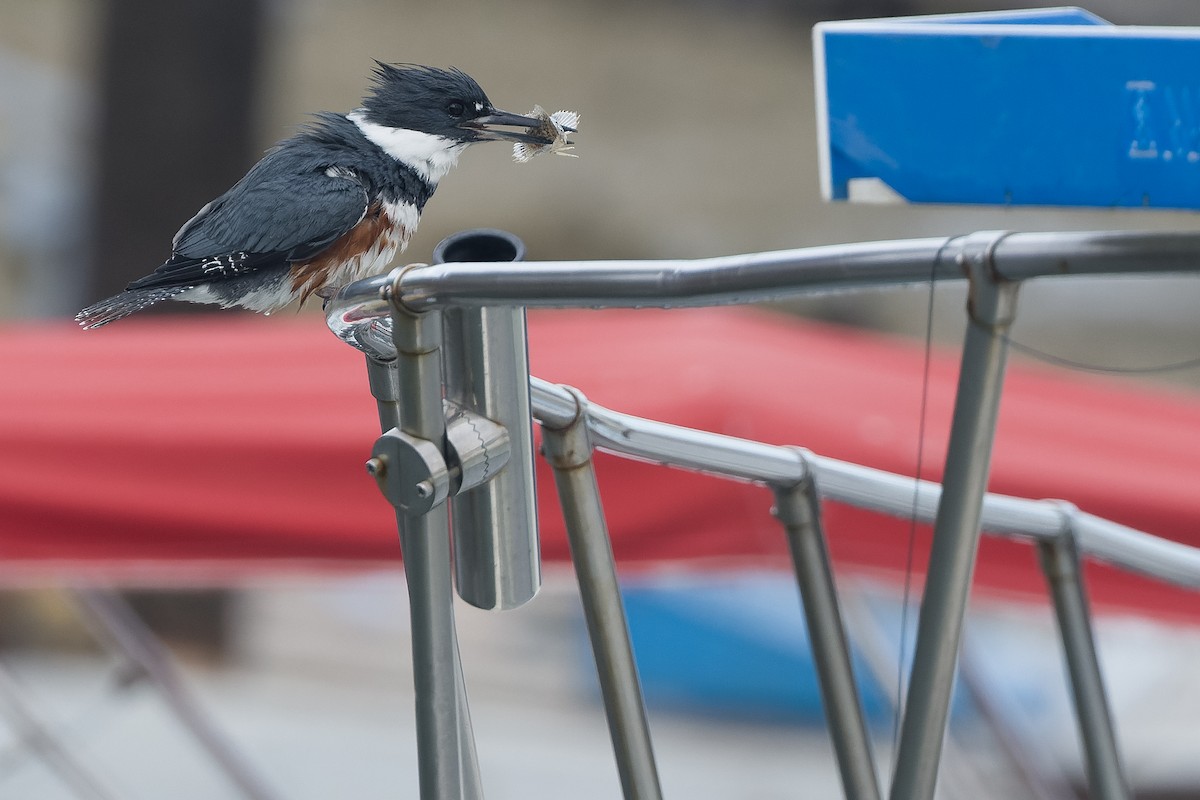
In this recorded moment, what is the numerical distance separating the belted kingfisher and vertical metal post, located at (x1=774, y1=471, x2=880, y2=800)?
1.17 feet

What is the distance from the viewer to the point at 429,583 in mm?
797

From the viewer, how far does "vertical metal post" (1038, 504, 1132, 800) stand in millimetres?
1247

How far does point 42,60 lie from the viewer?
905 cm

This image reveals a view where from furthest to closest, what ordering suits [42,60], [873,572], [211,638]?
[42,60] < [211,638] < [873,572]

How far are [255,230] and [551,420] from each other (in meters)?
0.25

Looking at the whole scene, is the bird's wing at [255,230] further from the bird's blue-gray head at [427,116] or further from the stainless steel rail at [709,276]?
the stainless steel rail at [709,276]

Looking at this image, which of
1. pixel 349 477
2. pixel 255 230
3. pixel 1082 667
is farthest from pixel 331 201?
pixel 349 477

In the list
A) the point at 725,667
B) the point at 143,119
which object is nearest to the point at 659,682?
the point at 725,667

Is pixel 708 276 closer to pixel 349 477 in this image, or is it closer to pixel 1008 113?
pixel 1008 113

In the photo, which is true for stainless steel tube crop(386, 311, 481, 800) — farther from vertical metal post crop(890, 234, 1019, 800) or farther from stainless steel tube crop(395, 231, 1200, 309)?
vertical metal post crop(890, 234, 1019, 800)

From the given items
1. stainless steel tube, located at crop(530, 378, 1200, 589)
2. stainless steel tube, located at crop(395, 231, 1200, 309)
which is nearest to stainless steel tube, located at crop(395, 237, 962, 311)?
stainless steel tube, located at crop(395, 231, 1200, 309)

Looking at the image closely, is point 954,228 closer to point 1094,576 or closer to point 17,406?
point 1094,576

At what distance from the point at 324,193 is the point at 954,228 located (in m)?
5.22

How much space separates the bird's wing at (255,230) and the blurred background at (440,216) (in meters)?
0.17
